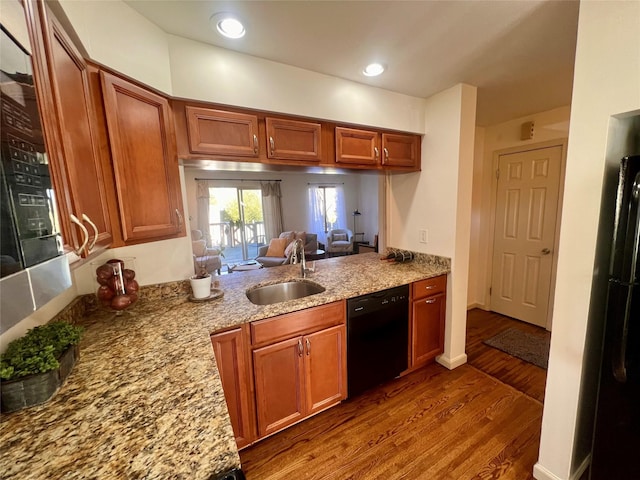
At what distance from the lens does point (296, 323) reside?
1600 mm

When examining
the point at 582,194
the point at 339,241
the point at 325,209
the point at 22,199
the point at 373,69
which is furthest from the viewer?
the point at 325,209

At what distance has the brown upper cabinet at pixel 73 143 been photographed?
791 mm

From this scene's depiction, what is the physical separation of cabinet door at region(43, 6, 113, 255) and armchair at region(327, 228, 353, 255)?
5.71 metres

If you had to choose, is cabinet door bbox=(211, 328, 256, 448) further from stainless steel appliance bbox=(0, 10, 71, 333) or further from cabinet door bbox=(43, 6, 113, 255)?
stainless steel appliance bbox=(0, 10, 71, 333)

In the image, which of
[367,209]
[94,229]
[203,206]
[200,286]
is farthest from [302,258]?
[367,209]

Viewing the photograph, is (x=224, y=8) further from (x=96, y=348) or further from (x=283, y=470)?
(x=283, y=470)

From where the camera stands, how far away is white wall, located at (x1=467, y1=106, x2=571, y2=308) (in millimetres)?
2761

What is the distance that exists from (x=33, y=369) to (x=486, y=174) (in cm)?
407

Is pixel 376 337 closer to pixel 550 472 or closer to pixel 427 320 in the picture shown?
pixel 427 320

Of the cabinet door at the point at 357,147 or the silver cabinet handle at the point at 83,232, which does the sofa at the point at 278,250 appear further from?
the silver cabinet handle at the point at 83,232

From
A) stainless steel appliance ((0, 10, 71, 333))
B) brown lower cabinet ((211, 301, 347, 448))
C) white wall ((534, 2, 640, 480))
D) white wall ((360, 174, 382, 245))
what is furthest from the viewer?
white wall ((360, 174, 382, 245))

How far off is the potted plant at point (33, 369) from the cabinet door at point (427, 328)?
2.06 metres

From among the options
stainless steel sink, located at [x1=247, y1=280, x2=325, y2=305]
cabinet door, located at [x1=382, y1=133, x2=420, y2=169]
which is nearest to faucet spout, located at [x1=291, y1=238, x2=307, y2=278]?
stainless steel sink, located at [x1=247, y1=280, x2=325, y2=305]

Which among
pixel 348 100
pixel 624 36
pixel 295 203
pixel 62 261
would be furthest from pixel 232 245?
pixel 624 36
